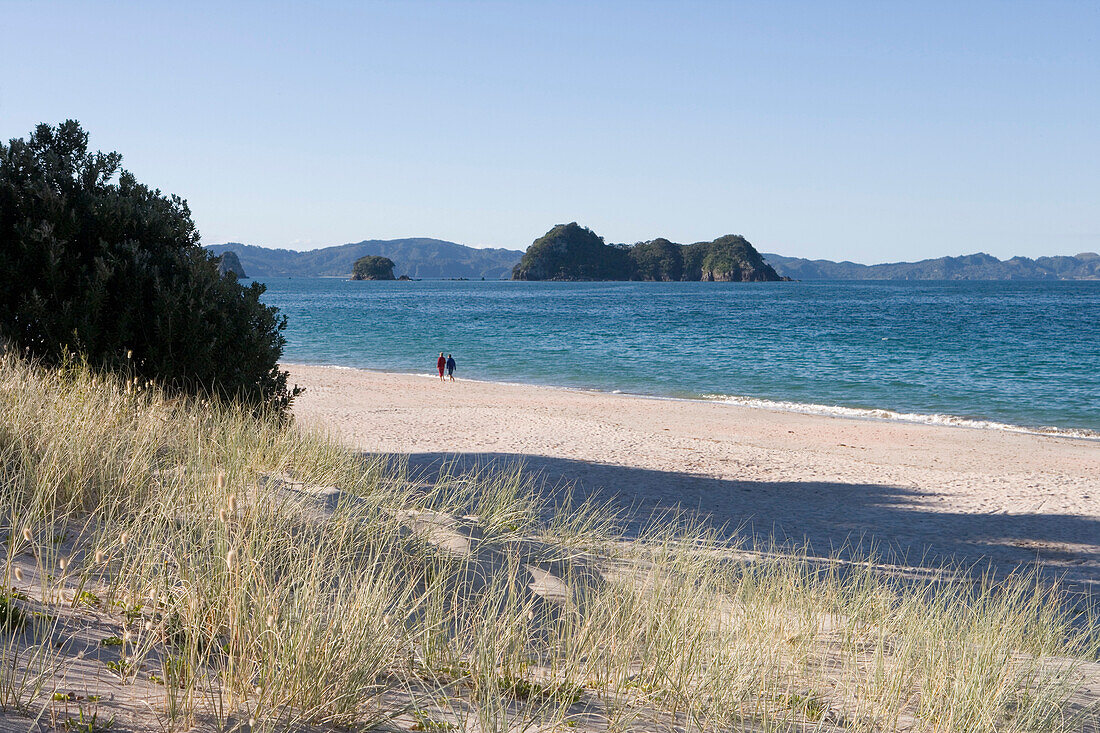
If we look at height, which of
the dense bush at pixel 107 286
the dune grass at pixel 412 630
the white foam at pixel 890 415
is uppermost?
the dense bush at pixel 107 286

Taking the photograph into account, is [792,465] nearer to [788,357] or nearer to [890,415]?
[890,415]

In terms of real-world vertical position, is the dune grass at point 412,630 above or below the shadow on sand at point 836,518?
above

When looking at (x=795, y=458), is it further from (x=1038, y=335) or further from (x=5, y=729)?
(x=1038, y=335)

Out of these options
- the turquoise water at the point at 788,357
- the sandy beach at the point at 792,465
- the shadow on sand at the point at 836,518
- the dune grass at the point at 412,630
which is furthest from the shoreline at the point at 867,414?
the dune grass at the point at 412,630

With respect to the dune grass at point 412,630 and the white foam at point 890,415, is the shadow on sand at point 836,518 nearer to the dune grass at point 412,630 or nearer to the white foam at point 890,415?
the dune grass at point 412,630

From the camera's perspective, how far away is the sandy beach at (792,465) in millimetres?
9656

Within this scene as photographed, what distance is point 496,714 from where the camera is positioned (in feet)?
10.3

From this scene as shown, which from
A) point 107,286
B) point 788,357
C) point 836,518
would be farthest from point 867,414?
point 107,286

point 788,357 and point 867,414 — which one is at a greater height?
point 788,357

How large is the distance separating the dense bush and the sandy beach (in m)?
1.84

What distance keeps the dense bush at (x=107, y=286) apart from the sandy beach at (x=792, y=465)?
1839 mm

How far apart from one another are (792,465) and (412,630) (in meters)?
11.2

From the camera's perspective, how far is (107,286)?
367 inches

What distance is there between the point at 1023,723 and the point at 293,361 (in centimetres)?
3794
